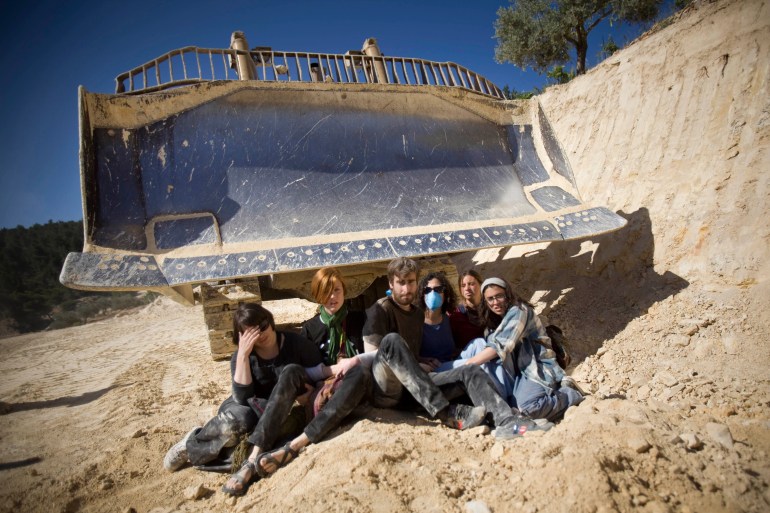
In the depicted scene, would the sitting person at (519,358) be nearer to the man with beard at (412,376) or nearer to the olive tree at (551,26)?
the man with beard at (412,376)

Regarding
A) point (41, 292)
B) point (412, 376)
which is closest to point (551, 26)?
point (412, 376)

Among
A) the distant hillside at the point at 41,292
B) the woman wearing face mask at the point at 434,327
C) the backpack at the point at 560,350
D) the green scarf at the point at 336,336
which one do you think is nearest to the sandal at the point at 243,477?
the green scarf at the point at 336,336

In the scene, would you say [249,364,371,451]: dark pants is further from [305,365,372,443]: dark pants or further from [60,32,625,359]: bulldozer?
[60,32,625,359]: bulldozer

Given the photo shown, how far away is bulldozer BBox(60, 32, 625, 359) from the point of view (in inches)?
138

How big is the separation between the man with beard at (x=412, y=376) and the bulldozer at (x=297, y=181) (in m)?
1.03

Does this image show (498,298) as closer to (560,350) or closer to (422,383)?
(560,350)

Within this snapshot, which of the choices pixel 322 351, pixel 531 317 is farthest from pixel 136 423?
pixel 531 317

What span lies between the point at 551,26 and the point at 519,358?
14.5 metres

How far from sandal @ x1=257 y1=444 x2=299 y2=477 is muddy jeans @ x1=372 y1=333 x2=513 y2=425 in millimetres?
626

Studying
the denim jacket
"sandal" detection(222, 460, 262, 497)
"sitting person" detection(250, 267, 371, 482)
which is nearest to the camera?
"sandal" detection(222, 460, 262, 497)

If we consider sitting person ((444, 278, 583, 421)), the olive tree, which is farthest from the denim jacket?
the olive tree

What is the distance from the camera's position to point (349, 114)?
4.73 m

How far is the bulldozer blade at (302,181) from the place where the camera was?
11.4ft

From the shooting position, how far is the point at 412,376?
2.34 meters
